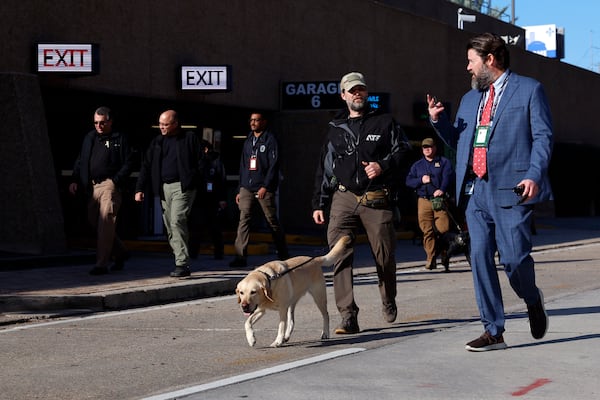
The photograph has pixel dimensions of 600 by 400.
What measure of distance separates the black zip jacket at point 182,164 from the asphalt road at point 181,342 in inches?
57.3

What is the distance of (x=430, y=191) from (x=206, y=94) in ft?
24.2

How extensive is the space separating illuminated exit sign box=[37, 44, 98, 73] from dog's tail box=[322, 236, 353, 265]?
30.7 ft

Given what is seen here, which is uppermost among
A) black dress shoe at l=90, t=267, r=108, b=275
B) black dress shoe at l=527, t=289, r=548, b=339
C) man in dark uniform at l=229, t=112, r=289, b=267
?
man in dark uniform at l=229, t=112, r=289, b=267

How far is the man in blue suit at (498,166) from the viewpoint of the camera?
25.5 ft

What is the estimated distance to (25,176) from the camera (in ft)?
54.9

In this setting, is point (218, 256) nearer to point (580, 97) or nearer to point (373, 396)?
point (373, 396)

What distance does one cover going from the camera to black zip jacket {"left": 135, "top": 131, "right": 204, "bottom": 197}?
524 inches

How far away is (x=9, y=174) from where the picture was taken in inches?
662

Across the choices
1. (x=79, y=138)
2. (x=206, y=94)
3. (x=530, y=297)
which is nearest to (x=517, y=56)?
(x=206, y=94)

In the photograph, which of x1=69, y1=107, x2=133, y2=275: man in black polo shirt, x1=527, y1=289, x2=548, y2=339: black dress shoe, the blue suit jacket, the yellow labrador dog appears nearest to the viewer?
the blue suit jacket

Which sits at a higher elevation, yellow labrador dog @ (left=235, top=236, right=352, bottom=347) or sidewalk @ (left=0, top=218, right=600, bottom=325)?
yellow labrador dog @ (left=235, top=236, right=352, bottom=347)

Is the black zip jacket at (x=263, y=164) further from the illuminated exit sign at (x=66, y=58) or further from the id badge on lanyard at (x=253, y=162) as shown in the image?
the illuminated exit sign at (x=66, y=58)

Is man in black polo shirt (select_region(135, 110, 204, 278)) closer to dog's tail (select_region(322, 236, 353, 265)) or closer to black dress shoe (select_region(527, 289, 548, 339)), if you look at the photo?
dog's tail (select_region(322, 236, 353, 265))

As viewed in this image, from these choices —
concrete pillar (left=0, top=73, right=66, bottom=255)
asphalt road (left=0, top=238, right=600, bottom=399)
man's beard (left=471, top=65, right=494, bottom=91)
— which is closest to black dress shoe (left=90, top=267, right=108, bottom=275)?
asphalt road (left=0, top=238, right=600, bottom=399)
